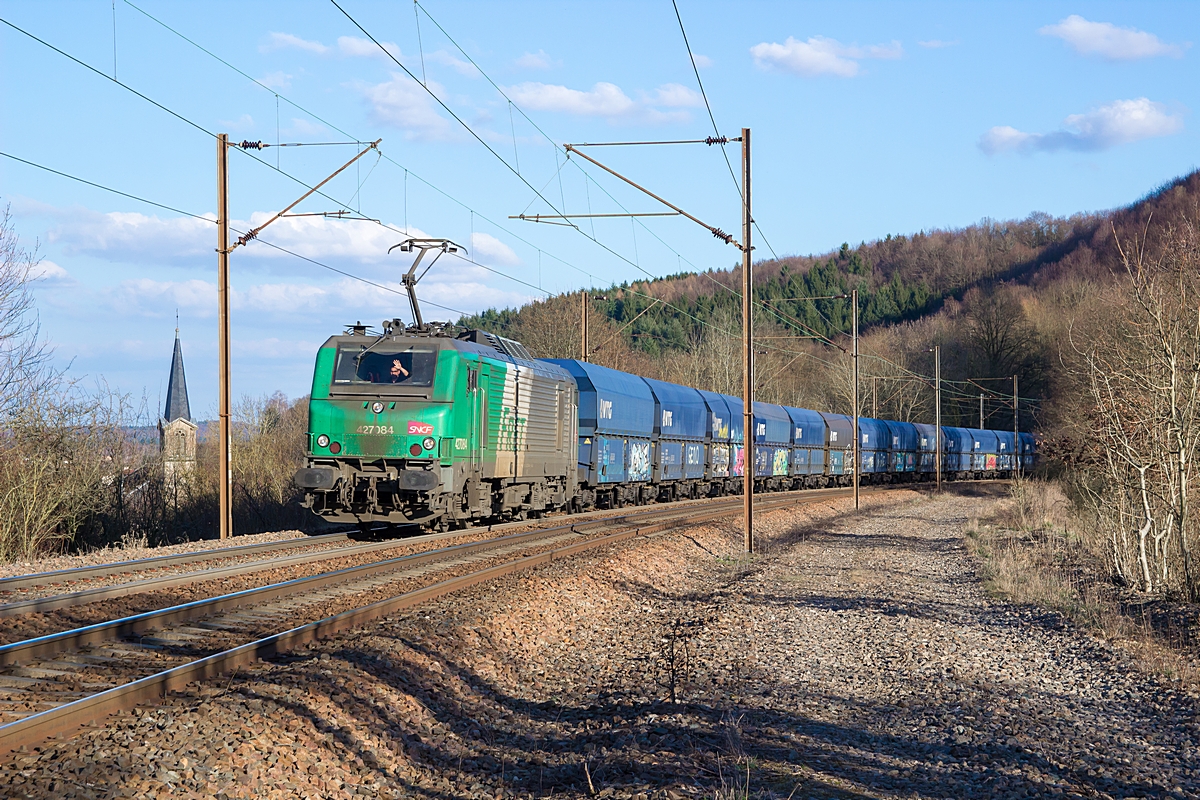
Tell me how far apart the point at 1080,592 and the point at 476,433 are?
32.8 ft

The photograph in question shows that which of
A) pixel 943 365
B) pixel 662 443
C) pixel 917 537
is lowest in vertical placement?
pixel 917 537

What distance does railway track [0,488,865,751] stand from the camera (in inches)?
255

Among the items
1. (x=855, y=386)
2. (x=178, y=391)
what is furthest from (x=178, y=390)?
(x=855, y=386)

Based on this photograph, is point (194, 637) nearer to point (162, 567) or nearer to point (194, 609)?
point (194, 609)

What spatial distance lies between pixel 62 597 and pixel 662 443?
21.9 m

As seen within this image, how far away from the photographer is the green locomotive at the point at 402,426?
1683cm

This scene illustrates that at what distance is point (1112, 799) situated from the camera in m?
5.89

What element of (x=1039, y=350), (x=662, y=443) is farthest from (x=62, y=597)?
(x=1039, y=350)

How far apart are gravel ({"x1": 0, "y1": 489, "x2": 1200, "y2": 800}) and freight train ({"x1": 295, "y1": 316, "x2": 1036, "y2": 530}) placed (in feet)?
15.0

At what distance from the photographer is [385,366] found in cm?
1747

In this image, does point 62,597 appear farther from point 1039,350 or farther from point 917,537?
point 1039,350

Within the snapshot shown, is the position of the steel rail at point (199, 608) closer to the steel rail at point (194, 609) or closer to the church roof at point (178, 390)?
the steel rail at point (194, 609)

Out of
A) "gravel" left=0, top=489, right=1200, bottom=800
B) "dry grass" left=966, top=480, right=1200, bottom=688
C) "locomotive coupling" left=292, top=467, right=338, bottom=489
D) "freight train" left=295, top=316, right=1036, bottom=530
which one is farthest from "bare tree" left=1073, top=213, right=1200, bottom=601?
"locomotive coupling" left=292, top=467, right=338, bottom=489

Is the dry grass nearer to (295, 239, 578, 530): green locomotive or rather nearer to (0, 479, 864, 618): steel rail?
(295, 239, 578, 530): green locomotive
